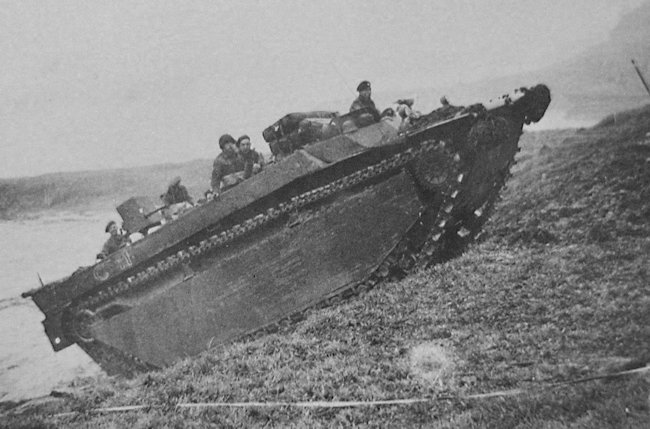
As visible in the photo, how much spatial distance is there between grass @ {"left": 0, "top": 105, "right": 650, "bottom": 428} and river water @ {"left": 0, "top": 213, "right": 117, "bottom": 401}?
205cm

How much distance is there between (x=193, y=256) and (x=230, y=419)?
9.56ft

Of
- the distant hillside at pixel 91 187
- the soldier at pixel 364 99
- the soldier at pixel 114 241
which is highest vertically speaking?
the distant hillside at pixel 91 187

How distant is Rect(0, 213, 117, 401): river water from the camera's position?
23.9 feet

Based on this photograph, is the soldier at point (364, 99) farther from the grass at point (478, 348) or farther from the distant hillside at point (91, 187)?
the distant hillside at point (91, 187)

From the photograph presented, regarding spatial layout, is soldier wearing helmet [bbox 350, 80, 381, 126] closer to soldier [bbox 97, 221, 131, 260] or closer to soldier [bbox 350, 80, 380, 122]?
soldier [bbox 350, 80, 380, 122]

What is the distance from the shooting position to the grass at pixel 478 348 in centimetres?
294

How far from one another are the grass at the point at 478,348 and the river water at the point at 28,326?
6.73 feet

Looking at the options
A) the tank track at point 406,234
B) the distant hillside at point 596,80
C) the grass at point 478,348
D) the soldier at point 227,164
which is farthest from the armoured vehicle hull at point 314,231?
the distant hillside at point 596,80

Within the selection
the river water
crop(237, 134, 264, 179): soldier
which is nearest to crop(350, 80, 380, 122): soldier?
crop(237, 134, 264, 179): soldier

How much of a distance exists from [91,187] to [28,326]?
9.14 meters

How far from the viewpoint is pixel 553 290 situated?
4.39 m

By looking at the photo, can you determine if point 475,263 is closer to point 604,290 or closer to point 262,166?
point 604,290

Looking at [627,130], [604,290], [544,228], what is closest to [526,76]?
[627,130]

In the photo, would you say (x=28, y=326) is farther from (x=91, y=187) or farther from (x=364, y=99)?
(x=91, y=187)
